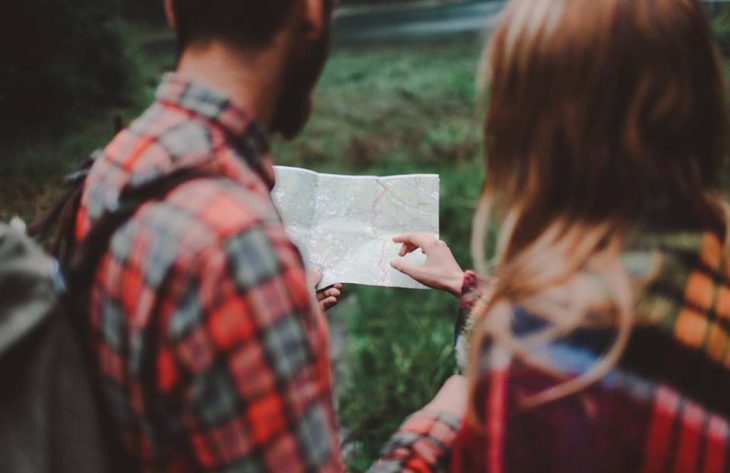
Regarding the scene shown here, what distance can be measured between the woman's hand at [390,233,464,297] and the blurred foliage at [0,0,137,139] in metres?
1.52

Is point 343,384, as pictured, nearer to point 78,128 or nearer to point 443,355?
point 443,355

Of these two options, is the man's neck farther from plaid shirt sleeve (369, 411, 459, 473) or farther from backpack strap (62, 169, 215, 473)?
plaid shirt sleeve (369, 411, 459, 473)

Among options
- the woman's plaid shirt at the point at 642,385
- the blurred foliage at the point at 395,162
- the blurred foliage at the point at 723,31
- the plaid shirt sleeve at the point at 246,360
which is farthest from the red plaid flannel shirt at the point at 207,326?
the blurred foliage at the point at 723,31

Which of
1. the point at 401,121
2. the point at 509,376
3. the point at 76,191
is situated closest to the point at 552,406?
the point at 509,376

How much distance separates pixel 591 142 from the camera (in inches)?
41.2

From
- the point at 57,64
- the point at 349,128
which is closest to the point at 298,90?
the point at 57,64

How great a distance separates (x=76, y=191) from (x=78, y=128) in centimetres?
169

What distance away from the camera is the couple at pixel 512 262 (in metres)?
0.87

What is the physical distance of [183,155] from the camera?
930mm

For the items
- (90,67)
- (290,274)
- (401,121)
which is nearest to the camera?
(290,274)

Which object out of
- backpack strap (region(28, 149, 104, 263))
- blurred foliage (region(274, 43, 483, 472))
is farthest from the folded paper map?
backpack strap (region(28, 149, 104, 263))

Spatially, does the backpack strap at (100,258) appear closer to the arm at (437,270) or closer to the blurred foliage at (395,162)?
the blurred foliage at (395,162)

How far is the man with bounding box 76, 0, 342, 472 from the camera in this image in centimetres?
85

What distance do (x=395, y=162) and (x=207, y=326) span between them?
4.23 m
